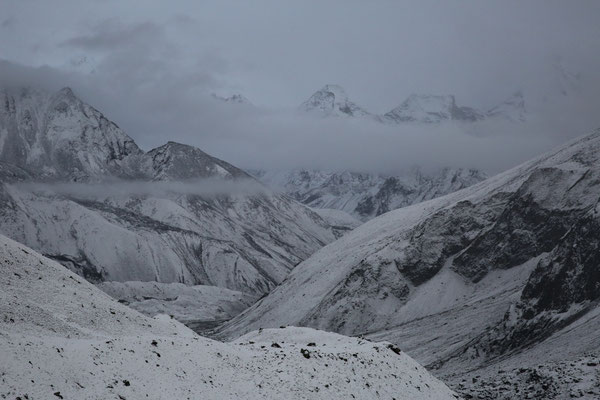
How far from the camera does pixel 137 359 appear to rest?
40.6m

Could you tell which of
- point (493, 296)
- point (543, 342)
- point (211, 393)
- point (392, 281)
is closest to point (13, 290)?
point (211, 393)

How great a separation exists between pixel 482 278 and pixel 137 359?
141 meters

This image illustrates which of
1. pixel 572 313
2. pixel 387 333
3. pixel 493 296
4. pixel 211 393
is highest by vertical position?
pixel 211 393

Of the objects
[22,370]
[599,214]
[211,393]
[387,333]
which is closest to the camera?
[22,370]

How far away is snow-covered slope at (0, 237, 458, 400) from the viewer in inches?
1437

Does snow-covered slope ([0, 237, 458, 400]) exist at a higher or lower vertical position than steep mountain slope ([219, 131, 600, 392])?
higher

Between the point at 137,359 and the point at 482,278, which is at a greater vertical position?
the point at 137,359

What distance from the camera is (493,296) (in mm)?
154500

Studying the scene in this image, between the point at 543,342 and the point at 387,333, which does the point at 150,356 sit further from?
the point at 387,333

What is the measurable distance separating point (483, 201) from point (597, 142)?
34.8 metres

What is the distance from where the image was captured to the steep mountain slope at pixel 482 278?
386 ft

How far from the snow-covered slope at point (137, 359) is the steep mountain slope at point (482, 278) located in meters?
67.1

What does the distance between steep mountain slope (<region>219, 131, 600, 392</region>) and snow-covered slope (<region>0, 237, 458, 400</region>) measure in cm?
6711

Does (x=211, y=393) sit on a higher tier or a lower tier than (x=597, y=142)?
lower
